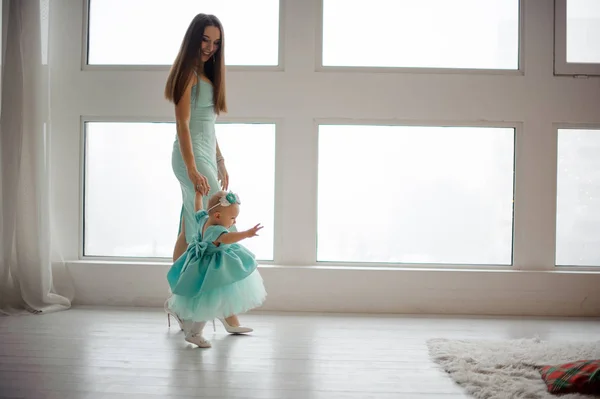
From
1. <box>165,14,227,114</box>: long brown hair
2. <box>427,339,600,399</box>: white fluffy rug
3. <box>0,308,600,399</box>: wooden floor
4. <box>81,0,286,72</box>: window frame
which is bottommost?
<box>0,308,600,399</box>: wooden floor

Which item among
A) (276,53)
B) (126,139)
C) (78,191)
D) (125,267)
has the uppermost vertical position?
(276,53)

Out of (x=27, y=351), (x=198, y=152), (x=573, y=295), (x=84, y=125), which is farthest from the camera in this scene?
(x=84, y=125)

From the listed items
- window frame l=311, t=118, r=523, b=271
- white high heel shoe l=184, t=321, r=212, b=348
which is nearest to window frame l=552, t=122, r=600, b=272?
window frame l=311, t=118, r=523, b=271

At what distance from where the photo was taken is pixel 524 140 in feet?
11.5

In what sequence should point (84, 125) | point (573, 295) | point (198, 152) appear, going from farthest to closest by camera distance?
1. point (84, 125)
2. point (573, 295)
3. point (198, 152)

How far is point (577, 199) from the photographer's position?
355 centimetres

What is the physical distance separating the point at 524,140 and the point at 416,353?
1.69 metres

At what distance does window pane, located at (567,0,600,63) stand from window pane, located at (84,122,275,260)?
85.6 inches

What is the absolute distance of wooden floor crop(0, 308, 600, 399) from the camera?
196 centimetres

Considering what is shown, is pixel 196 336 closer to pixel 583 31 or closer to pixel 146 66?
pixel 146 66

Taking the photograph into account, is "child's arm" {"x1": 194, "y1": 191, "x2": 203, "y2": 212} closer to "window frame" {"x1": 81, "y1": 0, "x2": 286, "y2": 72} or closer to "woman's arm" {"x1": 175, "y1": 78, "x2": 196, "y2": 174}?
"woman's arm" {"x1": 175, "y1": 78, "x2": 196, "y2": 174}

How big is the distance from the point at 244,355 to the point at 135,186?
1.68 metres

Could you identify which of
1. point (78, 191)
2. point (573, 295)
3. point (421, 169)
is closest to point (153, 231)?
point (78, 191)

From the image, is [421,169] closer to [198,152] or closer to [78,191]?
[198,152]
